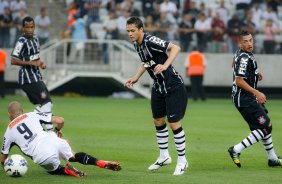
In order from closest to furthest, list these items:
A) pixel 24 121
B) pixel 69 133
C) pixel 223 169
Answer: pixel 24 121
pixel 223 169
pixel 69 133

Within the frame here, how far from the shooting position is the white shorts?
37.1ft

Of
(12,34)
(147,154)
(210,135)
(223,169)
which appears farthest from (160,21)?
(223,169)

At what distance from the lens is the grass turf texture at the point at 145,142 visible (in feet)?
38.1

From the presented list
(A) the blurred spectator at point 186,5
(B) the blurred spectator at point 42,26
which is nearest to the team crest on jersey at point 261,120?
(A) the blurred spectator at point 186,5

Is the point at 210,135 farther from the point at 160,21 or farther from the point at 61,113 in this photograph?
the point at 160,21

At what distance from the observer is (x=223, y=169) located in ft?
41.8

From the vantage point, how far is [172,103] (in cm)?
1209

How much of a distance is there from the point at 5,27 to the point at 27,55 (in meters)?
16.7

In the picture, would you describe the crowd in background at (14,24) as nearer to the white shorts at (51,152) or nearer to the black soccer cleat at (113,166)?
the white shorts at (51,152)

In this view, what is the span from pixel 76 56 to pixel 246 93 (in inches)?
790

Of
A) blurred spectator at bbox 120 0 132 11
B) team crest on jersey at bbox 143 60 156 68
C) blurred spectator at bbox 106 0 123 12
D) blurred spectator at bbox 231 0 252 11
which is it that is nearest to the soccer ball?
team crest on jersey at bbox 143 60 156 68

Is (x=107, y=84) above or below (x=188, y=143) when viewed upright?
below

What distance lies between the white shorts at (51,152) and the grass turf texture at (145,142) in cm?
22

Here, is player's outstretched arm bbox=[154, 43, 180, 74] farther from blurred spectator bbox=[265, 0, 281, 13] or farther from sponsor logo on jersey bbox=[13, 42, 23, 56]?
blurred spectator bbox=[265, 0, 281, 13]
